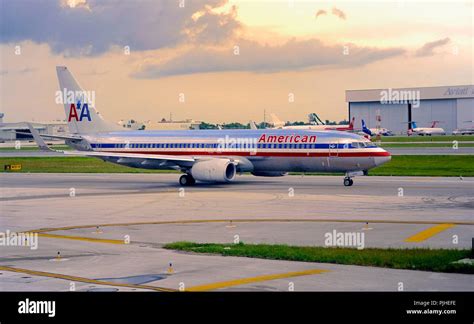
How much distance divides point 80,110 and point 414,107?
5716 inches

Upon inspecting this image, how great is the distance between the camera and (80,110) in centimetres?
5878

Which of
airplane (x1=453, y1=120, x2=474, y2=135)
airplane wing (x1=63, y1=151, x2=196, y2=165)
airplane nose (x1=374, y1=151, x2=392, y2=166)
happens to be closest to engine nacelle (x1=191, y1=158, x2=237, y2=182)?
airplane wing (x1=63, y1=151, x2=196, y2=165)

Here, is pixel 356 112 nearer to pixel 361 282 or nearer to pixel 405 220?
pixel 405 220

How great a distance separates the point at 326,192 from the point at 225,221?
13897 mm

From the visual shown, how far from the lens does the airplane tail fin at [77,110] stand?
192 ft

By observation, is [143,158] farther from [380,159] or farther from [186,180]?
[380,159]

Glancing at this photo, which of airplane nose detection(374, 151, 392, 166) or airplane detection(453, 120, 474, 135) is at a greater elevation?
airplane detection(453, 120, 474, 135)

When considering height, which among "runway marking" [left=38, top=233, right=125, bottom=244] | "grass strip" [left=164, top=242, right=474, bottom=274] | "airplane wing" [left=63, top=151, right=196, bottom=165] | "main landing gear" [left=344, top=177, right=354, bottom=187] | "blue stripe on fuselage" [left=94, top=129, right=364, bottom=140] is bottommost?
"grass strip" [left=164, top=242, right=474, bottom=274]

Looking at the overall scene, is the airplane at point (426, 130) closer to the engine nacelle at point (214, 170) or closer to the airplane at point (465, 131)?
the airplane at point (465, 131)

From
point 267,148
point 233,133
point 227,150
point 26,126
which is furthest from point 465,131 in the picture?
point 267,148

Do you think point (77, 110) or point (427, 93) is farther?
point (427, 93)

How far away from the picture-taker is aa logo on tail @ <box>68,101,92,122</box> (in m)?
58.7

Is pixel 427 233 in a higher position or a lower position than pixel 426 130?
lower

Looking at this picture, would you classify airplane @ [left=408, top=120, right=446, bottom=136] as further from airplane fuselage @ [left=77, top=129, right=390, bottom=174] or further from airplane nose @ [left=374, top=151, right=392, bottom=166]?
airplane nose @ [left=374, top=151, right=392, bottom=166]
